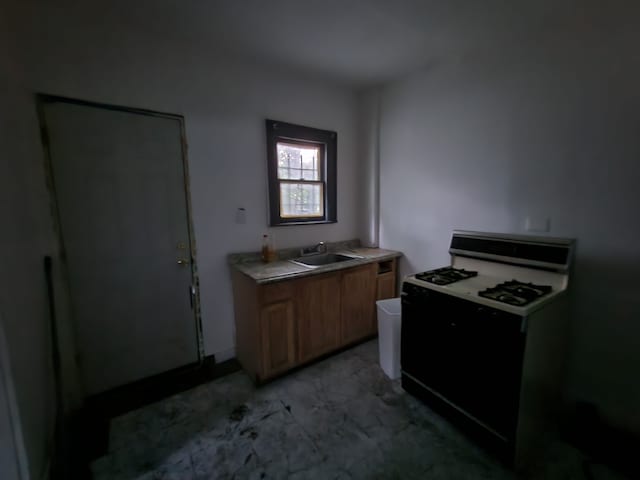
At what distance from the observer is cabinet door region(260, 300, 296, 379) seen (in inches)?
79.8

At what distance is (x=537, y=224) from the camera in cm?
184

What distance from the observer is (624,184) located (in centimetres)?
150

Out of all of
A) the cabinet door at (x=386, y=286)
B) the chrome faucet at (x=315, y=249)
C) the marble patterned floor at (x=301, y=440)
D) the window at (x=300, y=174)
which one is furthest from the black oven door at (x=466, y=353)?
the window at (x=300, y=174)

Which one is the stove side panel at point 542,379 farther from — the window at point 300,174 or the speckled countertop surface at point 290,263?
the window at point 300,174

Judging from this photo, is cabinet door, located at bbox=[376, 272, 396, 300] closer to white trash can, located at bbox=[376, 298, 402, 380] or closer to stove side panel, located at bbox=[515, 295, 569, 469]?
white trash can, located at bbox=[376, 298, 402, 380]

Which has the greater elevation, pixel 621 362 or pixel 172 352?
pixel 621 362

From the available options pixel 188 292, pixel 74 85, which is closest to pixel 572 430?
pixel 188 292

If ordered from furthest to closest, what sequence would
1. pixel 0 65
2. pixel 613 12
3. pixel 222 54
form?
pixel 222 54
pixel 613 12
pixel 0 65

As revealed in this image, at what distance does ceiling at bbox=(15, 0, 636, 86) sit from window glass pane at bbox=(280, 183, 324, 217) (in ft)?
3.70

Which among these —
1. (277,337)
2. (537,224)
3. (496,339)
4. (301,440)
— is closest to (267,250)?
(277,337)

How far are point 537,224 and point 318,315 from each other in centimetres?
176

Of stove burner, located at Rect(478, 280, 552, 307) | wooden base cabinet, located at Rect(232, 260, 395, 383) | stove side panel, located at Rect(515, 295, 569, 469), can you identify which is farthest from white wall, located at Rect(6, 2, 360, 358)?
stove side panel, located at Rect(515, 295, 569, 469)

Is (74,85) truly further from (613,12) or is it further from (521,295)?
(613,12)

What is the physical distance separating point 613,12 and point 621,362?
1.98 meters
